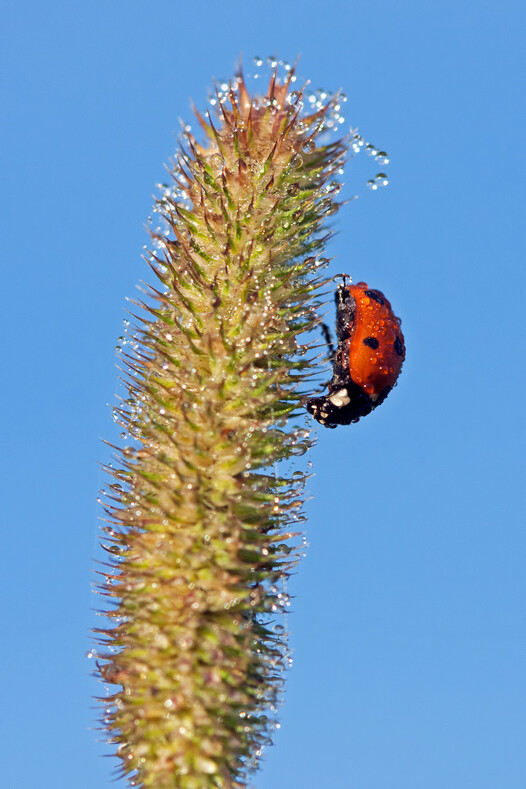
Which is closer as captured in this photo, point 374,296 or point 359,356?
point 359,356

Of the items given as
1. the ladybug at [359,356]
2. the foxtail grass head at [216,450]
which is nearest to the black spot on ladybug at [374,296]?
the ladybug at [359,356]

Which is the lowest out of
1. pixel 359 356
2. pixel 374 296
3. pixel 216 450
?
pixel 216 450

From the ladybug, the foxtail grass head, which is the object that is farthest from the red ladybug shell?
the foxtail grass head

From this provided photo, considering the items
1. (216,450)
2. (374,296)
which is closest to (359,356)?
(374,296)

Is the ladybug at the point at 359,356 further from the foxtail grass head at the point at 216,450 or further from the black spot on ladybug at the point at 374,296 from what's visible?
the foxtail grass head at the point at 216,450

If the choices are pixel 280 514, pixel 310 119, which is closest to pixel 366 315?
pixel 310 119

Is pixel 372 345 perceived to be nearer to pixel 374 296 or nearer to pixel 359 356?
pixel 359 356

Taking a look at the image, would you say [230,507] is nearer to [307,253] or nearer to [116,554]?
[116,554]

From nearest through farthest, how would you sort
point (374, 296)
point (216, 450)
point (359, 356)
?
point (216, 450)
point (359, 356)
point (374, 296)
